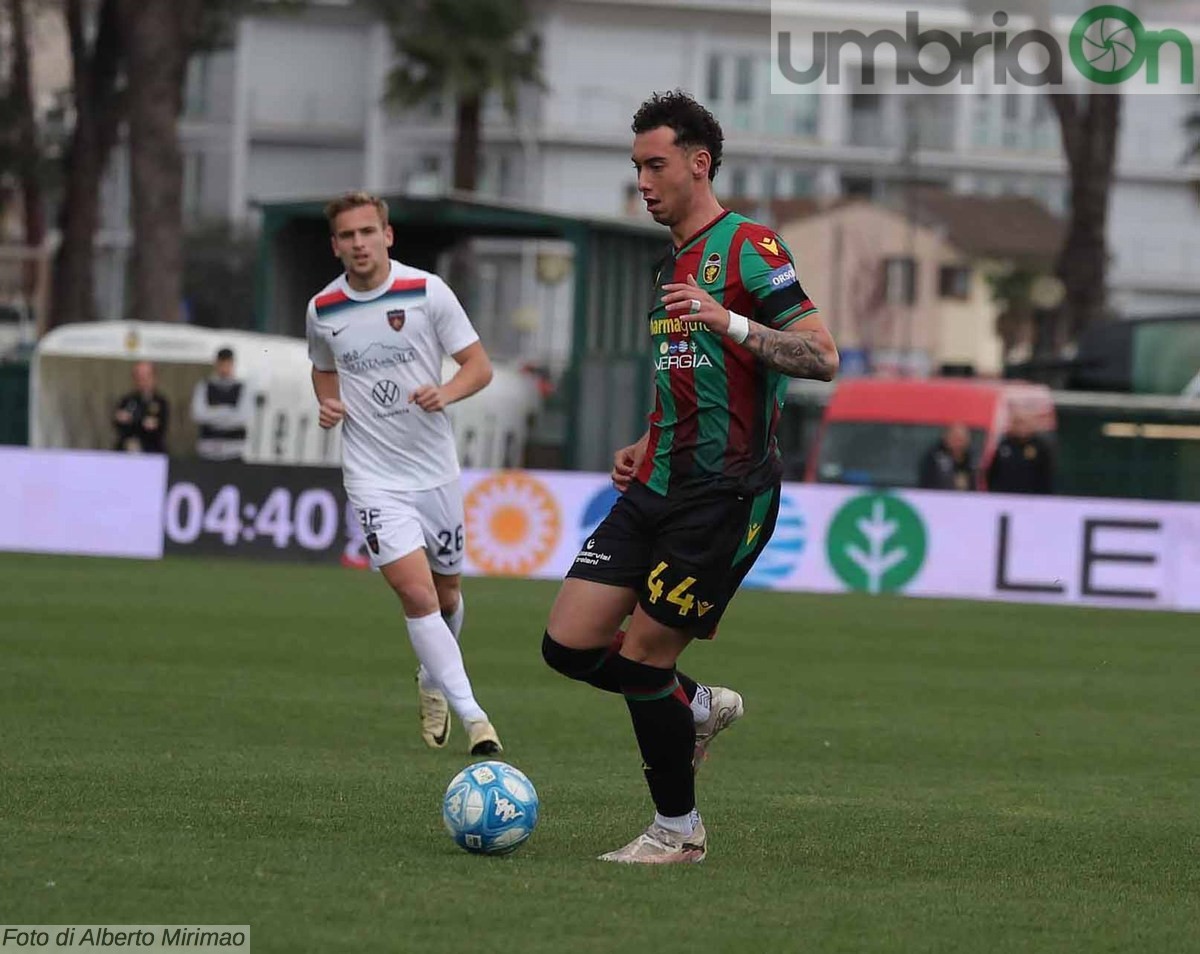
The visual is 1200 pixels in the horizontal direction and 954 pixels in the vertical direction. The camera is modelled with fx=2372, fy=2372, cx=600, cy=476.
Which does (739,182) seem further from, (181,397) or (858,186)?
(181,397)

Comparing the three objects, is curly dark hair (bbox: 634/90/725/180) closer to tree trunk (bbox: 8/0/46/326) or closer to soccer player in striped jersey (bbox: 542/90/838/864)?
soccer player in striped jersey (bbox: 542/90/838/864)

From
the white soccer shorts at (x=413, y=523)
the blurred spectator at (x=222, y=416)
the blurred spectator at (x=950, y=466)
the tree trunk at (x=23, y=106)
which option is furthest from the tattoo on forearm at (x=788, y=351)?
the tree trunk at (x=23, y=106)

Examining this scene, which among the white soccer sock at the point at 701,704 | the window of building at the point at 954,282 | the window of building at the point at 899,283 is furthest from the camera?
the window of building at the point at 954,282

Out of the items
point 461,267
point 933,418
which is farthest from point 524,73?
point 933,418

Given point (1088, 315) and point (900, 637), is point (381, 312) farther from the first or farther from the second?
point (1088, 315)

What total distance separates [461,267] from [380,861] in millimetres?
37143

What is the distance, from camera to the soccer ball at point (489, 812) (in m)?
7.23

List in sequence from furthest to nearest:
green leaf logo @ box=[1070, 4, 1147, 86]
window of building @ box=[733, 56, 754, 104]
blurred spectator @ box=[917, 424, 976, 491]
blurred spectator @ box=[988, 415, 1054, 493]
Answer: window of building @ box=[733, 56, 754, 104] → green leaf logo @ box=[1070, 4, 1147, 86] → blurred spectator @ box=[917, 424, 976, 491] → blurred spectator @ box=[988, 415, 1054, 493]

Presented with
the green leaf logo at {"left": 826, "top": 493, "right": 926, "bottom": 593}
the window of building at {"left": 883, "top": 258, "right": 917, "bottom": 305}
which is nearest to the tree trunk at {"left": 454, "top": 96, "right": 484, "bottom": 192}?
the green leaf logo at {"left": 826, "top": 493, "right": 926, "bottom": 593}

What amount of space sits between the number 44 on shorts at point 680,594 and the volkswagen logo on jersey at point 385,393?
3224 millimetres

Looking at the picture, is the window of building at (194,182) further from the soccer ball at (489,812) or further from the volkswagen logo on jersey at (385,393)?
the soccer ball at (489,812)

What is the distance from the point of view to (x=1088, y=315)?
36969mm

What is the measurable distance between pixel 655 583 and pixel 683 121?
141 cm

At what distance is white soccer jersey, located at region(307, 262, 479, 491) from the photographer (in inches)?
402
